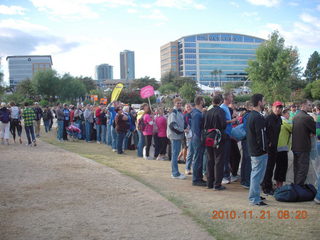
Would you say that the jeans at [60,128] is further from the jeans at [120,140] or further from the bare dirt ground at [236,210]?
the bare dirt ground at [236,210]

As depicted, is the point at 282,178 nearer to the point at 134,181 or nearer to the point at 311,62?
the point at 134,181

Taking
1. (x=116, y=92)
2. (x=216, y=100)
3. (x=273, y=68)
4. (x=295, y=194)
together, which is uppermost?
(x=273, y=68)

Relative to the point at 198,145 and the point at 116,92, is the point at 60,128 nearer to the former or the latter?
the point at 116,92

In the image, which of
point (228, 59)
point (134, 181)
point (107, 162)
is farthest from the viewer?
point (228, 59)

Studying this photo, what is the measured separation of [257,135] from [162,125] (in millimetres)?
5581

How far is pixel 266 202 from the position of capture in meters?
6.27

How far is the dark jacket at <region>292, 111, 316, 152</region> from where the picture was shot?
6.63 m

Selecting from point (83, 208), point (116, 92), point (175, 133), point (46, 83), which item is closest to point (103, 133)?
point (116, 92)

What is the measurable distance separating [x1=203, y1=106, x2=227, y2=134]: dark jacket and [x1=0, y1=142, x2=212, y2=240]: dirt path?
6.40 ft

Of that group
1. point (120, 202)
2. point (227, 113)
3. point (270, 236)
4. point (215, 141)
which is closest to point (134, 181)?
point (120, 202)

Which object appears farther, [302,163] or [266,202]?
[302,163]

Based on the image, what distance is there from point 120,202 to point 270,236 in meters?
2.86

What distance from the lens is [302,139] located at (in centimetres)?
670

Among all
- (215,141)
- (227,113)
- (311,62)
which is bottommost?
(215,141)
